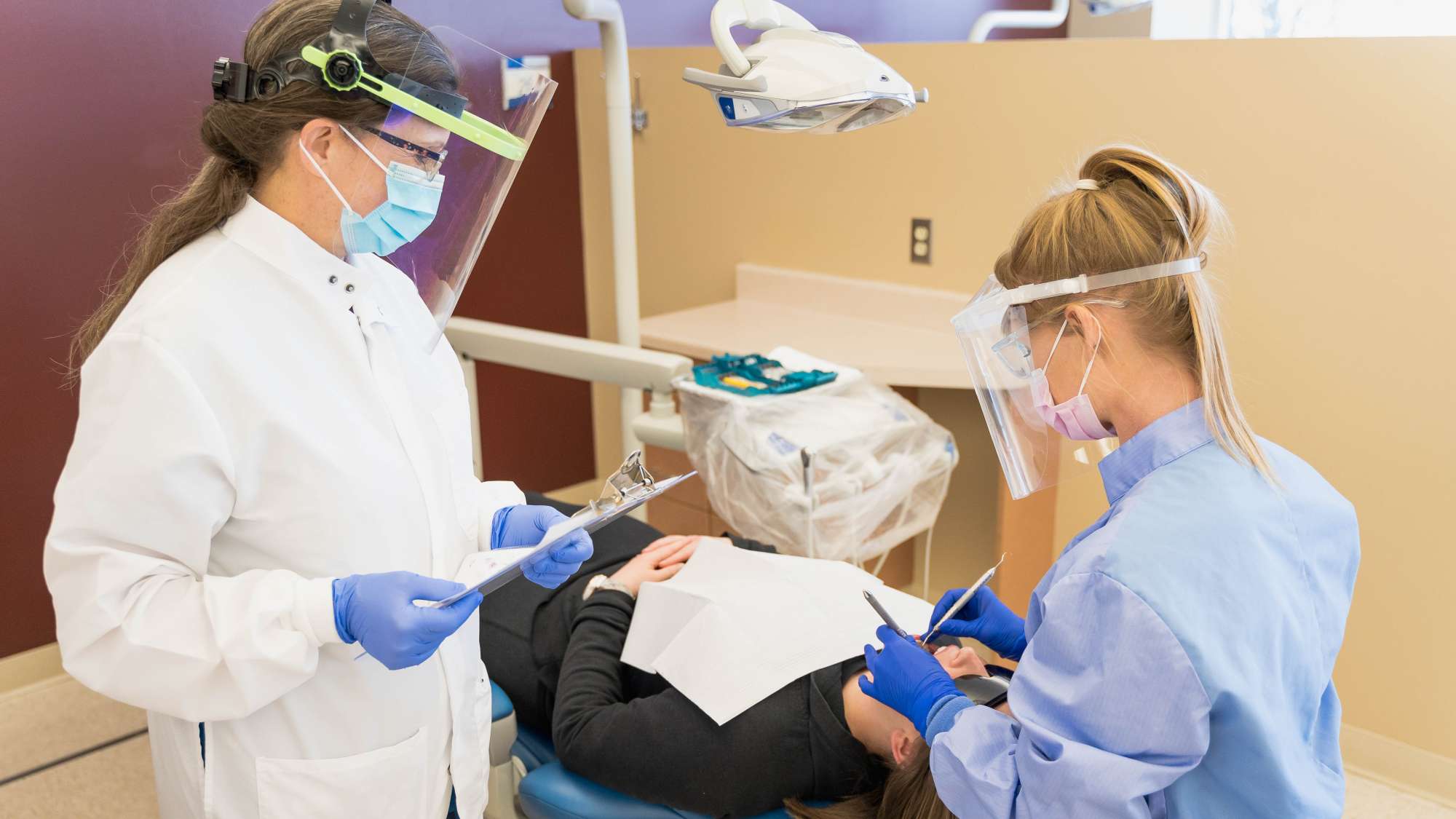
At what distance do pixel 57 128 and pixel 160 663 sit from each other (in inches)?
68.2

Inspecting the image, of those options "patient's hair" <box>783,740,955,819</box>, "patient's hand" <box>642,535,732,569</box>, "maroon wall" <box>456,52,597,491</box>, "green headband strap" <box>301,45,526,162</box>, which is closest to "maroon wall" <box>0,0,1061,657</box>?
"maroon wall" <box>456,52,597,491</box>

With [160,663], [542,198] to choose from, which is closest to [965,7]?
[542,198]

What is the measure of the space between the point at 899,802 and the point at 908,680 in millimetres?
148

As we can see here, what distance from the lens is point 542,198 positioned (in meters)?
3.19

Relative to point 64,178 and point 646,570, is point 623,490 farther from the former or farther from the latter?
point 64,178

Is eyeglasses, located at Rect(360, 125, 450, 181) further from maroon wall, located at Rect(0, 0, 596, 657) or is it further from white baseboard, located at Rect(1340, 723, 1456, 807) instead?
white baseboard, located at Rect(1340, 723, 1456, 807)

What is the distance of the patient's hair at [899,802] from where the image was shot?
1.20m

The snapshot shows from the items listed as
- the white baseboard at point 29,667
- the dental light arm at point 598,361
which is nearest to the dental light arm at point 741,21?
the dental light arm at point 598,361

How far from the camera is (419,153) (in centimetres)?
A: 113

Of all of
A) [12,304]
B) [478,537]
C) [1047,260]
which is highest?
[1047,260]

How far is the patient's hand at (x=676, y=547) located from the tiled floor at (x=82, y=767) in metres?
1.14

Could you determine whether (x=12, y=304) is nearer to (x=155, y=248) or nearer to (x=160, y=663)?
(x=155, y=248)

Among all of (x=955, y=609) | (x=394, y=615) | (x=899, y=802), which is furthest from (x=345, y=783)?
(x=955, y=609)

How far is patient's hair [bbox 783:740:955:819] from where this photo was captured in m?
1.20
